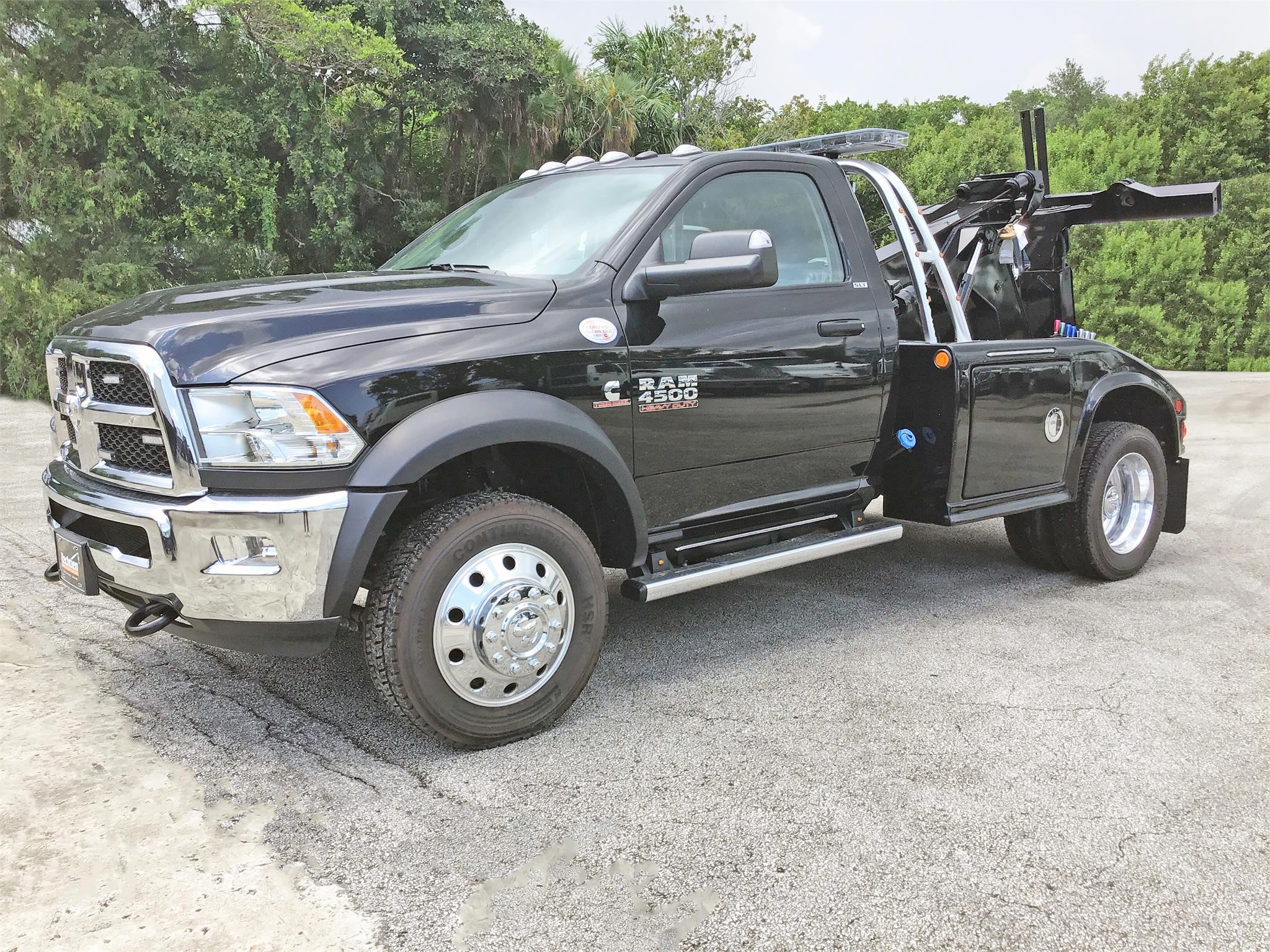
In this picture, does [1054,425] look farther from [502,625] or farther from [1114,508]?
[502,625]


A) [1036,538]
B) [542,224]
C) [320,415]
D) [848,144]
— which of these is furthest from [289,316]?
[1036,538]

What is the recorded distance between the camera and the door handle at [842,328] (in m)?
4.29

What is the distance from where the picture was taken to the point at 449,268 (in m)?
4.19

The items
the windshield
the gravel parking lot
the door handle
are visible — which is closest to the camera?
the gravel parking lot

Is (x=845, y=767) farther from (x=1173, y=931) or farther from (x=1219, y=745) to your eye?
(x=1219, y=745)

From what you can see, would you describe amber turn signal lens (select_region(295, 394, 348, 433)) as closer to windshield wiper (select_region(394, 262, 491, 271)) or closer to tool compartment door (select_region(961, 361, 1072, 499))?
windshield wiper (select_region(394, 262, 491, 271))

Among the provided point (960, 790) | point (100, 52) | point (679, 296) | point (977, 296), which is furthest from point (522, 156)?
point (960, 790)

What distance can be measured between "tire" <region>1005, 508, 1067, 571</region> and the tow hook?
4.00 meters

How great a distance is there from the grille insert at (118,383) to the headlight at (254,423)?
0.23 metres

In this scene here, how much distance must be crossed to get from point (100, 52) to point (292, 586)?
18.4 metres

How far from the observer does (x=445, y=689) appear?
3.24 meters

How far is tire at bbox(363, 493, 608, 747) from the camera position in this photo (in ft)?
10.4

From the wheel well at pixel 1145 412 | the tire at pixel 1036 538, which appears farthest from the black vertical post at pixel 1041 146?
the tire at pixel 1036 538

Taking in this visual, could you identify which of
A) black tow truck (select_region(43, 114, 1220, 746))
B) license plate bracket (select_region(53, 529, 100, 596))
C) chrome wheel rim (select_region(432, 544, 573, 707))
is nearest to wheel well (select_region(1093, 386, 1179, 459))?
black tow truck (select_region(43, 114, 1220, 746))
